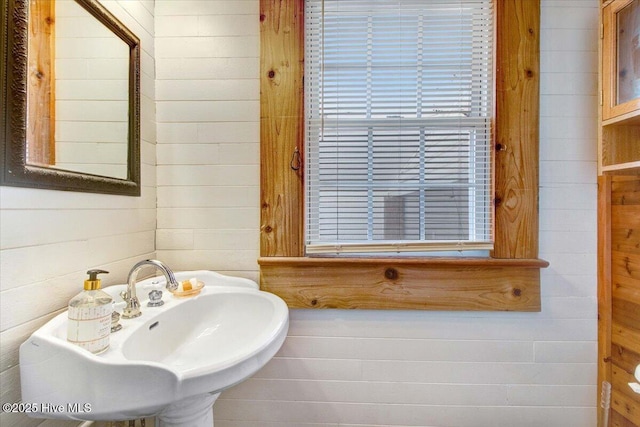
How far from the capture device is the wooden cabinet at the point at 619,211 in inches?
40.9

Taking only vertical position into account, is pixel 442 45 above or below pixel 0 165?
above

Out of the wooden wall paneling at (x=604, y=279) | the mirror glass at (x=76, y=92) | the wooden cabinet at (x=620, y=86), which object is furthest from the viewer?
the wooden wall paneling at (x=604, y=279)

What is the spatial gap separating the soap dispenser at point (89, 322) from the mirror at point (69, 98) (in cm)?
32

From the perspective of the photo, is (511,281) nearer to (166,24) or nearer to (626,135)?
(626,135)

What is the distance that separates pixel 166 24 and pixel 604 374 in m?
2.29

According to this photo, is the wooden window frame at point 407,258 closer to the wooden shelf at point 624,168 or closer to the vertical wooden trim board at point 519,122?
the vertical wooden trim board at point 519,122

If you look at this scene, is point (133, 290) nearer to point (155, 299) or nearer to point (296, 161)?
point (155, 299)

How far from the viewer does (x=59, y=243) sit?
81 centimetres

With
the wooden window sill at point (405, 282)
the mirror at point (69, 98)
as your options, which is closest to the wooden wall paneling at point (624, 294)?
the wooden window sill at point (405, 282)

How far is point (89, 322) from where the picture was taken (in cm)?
68

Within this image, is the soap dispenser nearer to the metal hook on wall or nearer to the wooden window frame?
the wooden window frame

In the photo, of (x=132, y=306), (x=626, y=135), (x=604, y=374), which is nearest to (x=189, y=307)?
(x=132, y=306)

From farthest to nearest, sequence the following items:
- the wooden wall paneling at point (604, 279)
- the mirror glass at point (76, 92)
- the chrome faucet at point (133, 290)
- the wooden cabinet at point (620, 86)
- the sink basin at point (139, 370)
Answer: the wooden wall paneling at point (604, 279), the wooden cabinet at point (620, 86), the chrome faucet at point (133, 290), the mirror glass at point (76, 92), the sink basin at point (139, 370)

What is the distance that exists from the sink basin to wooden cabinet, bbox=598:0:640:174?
1.37 meters
